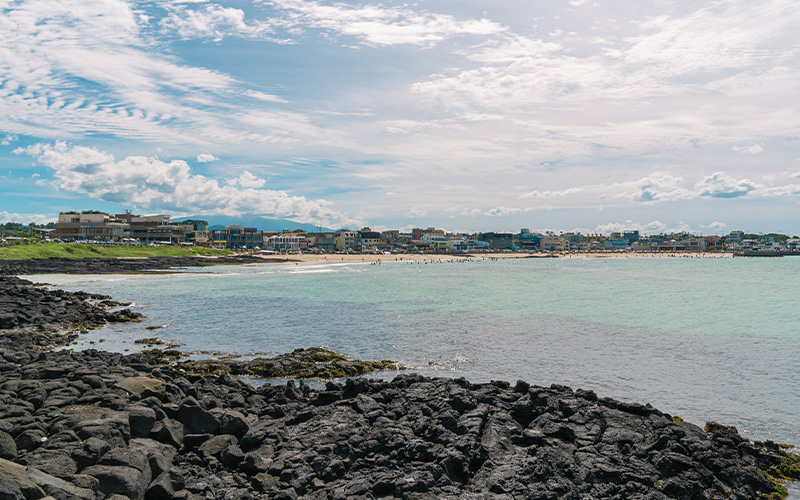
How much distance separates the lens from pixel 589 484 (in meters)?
8.77

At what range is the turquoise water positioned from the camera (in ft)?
52.5

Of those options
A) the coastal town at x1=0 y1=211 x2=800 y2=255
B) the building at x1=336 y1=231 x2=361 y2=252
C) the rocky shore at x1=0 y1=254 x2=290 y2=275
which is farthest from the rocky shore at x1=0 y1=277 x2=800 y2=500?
the building at x1=336 y1=231 x2=361 y2=252

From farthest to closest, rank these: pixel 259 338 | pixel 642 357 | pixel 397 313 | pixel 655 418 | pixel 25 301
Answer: pixel 397 313 < pixel 25 301 < pixel 259 338 < pixel 642 357 < pixel 655 418

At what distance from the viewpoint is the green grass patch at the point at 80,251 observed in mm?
75750

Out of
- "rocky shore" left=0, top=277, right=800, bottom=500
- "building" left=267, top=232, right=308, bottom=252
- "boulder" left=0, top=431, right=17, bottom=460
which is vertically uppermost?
"building" left=267, top=232, right=308, bottom=252

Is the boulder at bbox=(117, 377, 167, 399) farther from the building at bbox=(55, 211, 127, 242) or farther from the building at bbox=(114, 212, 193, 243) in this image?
the building at bbox=(114, 212, 193, 243)

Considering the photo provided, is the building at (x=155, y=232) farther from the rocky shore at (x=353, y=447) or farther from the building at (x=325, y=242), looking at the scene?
the rocky shore at (x=353, y=447)

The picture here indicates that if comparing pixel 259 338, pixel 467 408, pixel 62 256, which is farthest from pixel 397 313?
pixel 62 256

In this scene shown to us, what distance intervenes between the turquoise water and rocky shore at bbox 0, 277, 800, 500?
373cm

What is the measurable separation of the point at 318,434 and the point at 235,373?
8504 millimetres

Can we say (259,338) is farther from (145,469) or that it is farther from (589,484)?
(589,484)

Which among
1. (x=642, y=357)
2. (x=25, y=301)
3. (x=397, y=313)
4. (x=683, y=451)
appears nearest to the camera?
(x=683, y=451)

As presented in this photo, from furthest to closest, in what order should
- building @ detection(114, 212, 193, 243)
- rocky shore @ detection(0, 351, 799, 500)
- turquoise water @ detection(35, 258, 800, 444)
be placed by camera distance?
building @ detection(114, 212, 193, 243) < turquoise water @ detection(35, 258, 800, 444) < rocky shore @ detection(0, 351, 799, 500)

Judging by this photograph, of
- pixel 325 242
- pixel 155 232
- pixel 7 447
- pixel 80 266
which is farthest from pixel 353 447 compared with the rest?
pixel 325 242
